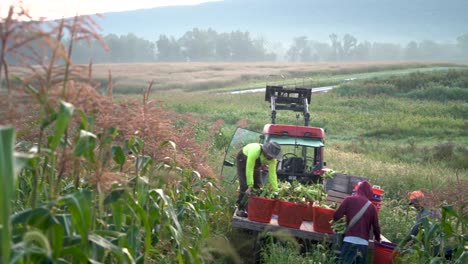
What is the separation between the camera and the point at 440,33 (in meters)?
184

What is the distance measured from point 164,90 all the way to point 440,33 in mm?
156879

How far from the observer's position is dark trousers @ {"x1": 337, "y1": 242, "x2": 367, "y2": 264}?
27.0ft

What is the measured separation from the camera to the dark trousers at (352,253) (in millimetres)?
8227

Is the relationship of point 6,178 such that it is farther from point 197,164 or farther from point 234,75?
point 234,75

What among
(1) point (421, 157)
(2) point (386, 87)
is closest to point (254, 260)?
(1) point (421, 157)

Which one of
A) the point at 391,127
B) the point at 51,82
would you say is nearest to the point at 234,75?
the point at 391,127

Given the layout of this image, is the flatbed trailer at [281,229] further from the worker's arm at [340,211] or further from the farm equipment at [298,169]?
the worker's arm at [340,211]

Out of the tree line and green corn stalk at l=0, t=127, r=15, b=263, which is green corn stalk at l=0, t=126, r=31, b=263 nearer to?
green corn stalk at l=0, t=127, r=15, b=263

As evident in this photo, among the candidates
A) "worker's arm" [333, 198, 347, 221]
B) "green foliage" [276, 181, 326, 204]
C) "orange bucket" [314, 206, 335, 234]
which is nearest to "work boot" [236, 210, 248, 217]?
"green foliage" [276, 181, 326, 204]

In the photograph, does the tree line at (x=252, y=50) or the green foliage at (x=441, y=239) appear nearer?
the green foliage at (x=441, y=239)

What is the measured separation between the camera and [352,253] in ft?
27.0

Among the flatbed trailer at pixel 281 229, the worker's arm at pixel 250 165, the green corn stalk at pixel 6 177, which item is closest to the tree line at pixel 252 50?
the worker's arm at pixel 250 165

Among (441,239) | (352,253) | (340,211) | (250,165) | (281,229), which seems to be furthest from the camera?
(250,165)

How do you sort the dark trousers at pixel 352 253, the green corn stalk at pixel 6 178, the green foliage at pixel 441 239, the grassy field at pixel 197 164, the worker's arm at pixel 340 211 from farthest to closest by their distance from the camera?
the worker's arm at pixel 340 211, the dark trousers at pixel 352 253, the green foliage at pixel 441 239, the grassy field at pixel 197 164, the green corn stalk at pixel 6 178
